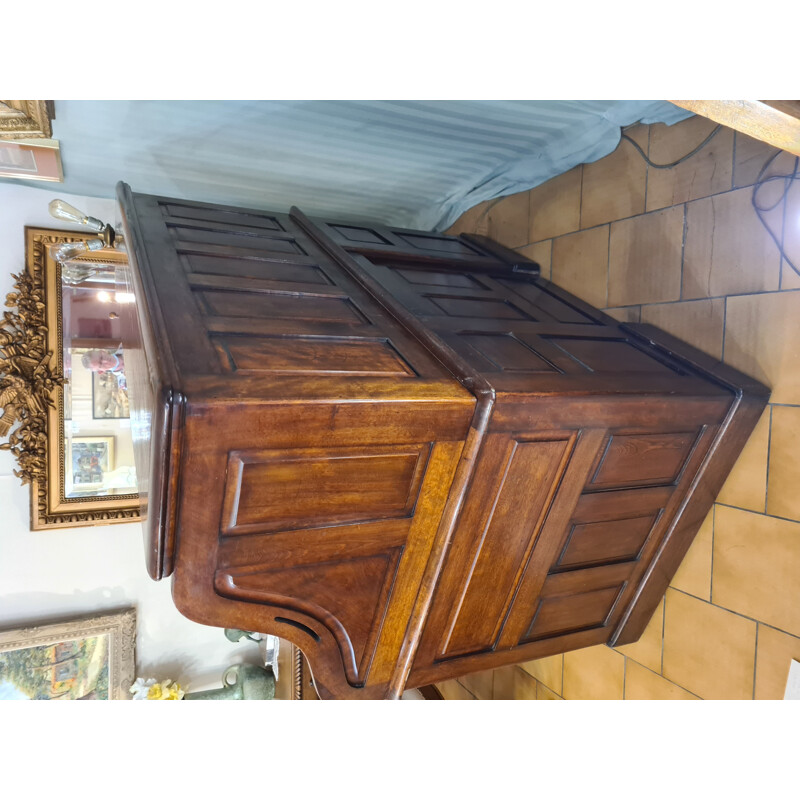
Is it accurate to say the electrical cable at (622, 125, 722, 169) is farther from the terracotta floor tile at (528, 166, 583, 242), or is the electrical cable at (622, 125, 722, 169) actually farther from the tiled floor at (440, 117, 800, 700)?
the terracotta floor tile at (528, 166, 583, 242)

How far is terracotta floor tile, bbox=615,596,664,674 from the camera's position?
156cm

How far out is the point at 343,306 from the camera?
1.26m

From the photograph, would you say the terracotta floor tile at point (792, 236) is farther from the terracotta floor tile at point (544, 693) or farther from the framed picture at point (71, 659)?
the framed picture at point (71, 659)

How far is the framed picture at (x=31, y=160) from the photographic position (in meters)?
1.85

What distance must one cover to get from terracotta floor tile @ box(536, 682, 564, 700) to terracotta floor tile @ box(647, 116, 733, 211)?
1.64m

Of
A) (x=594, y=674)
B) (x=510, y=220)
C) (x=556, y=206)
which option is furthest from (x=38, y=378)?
(x=594, y=674)

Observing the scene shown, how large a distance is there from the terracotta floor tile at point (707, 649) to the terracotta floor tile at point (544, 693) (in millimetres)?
527

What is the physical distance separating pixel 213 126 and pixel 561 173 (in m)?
1.17

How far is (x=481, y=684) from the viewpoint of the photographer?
93.9 inches

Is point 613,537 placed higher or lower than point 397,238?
lower

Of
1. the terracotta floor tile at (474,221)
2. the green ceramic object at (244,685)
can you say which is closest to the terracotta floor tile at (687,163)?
the terracotta floor tile at (474,221)

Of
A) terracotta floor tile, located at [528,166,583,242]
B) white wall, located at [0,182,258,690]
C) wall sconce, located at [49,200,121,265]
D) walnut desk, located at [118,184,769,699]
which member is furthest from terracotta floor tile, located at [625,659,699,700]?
wall sconce, located at [49,200,121,265]

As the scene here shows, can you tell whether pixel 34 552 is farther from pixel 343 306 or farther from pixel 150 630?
pixel 343 306

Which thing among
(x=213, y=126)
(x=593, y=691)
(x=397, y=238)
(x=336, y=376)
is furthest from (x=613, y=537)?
(x=213, y=126)
